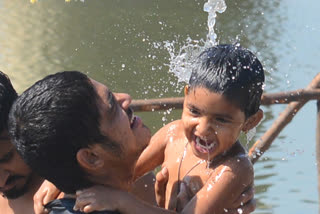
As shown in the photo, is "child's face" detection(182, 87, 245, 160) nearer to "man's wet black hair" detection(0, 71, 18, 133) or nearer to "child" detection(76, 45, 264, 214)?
"child" detection(76, 45, 264, 214)

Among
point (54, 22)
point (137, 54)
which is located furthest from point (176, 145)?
point (54, 22)

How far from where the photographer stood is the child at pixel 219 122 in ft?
6.02

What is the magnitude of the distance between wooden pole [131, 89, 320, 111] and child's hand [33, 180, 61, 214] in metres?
1.00

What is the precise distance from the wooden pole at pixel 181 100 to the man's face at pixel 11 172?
911mm

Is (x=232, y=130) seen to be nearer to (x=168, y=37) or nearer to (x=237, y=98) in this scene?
(x=237, y=98)

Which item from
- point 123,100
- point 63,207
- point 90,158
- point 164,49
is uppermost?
point 123,100

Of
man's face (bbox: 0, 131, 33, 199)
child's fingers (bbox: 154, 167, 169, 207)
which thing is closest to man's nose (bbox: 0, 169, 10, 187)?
man's face (bbox: 0, 131, 33, 199)

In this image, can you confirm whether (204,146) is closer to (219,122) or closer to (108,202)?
(219,122)

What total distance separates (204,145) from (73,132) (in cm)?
60

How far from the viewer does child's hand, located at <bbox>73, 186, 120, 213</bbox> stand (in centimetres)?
153

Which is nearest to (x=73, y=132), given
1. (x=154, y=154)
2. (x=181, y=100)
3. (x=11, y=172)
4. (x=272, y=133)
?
(x=11, y=172)

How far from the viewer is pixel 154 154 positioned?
2.24m

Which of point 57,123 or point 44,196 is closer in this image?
point 57,123

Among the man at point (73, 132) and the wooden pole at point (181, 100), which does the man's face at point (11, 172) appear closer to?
the man at point (73, 132)
